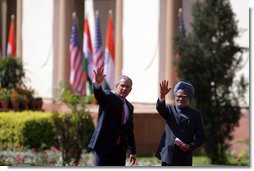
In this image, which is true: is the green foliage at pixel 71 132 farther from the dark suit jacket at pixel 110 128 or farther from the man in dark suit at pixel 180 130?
the man in dark suit at pixel 180 130

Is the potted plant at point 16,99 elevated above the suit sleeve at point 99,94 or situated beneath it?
situated beneath

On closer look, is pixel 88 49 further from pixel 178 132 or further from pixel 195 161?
pixel 178 132

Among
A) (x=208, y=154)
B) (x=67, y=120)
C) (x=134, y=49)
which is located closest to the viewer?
(x=67, y=120)

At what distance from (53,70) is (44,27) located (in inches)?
37.6

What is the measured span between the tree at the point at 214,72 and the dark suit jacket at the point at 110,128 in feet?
19.2

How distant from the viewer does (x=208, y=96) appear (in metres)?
14.7

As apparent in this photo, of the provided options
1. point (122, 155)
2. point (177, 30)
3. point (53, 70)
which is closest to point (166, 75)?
point (177, 30)

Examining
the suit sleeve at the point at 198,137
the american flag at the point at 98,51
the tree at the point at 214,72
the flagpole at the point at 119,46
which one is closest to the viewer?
the suit sleeve at the point at 198,137

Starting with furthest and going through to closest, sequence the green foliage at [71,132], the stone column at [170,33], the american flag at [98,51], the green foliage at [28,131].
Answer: the american flag at [98,51], the stone column at [170,33], the green foliage at [28,131], the green foliage at [71,132]

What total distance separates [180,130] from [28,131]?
756cm

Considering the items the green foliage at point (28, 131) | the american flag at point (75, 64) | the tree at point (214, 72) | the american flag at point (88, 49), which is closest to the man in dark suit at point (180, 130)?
the tree at point (214, 72)

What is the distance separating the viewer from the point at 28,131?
1585 centimetres

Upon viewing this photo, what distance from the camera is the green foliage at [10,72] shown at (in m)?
16.6

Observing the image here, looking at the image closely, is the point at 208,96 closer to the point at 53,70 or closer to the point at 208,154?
the point at 208,154
